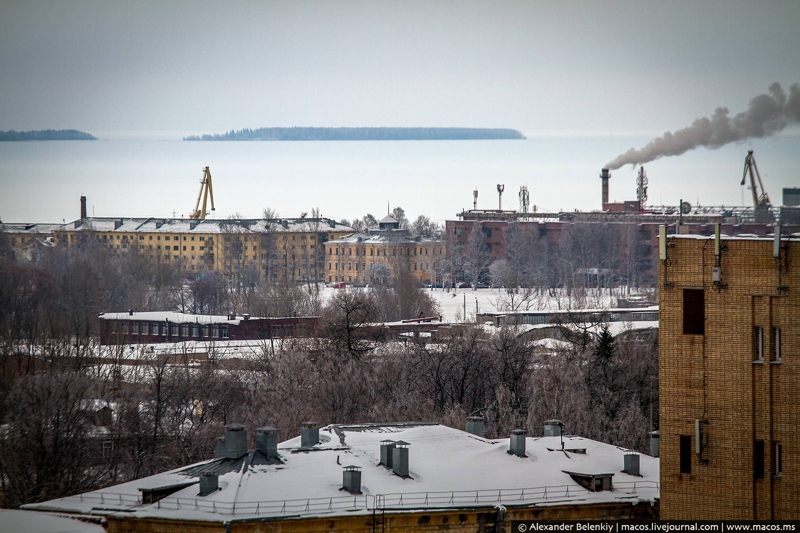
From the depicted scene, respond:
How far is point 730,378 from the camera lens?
1379 centimetres

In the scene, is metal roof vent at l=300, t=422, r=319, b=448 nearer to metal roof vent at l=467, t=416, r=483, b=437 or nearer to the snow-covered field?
metal roof vent at l=467, t=416, r=483, b=437

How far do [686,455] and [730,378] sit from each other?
111cm

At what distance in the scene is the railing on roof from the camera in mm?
15297

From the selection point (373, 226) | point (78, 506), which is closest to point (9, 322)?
point (78, 506)

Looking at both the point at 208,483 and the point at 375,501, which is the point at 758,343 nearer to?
the point at 375,501

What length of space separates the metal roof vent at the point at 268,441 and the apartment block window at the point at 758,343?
7274 millimetres

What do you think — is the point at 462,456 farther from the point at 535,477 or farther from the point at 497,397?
the point at 497,397

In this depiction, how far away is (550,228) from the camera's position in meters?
83.4

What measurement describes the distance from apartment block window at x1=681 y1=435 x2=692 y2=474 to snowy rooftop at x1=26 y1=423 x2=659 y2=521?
2416 mm

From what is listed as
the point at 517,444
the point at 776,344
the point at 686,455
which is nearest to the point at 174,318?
the point at 517,444

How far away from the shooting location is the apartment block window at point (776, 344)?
537 inches

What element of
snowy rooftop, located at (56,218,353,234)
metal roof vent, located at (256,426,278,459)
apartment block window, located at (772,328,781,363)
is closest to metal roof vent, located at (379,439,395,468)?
metal roof vent, located at (256,426,278,459)

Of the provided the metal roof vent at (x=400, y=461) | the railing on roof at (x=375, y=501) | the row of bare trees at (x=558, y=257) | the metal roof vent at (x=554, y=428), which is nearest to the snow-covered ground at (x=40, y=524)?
the railing on roof at (x=375, y=501)

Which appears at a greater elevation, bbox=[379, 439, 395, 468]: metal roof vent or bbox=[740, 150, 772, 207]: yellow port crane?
bbox=[740, 150, 772, 207]: yellow port crane
